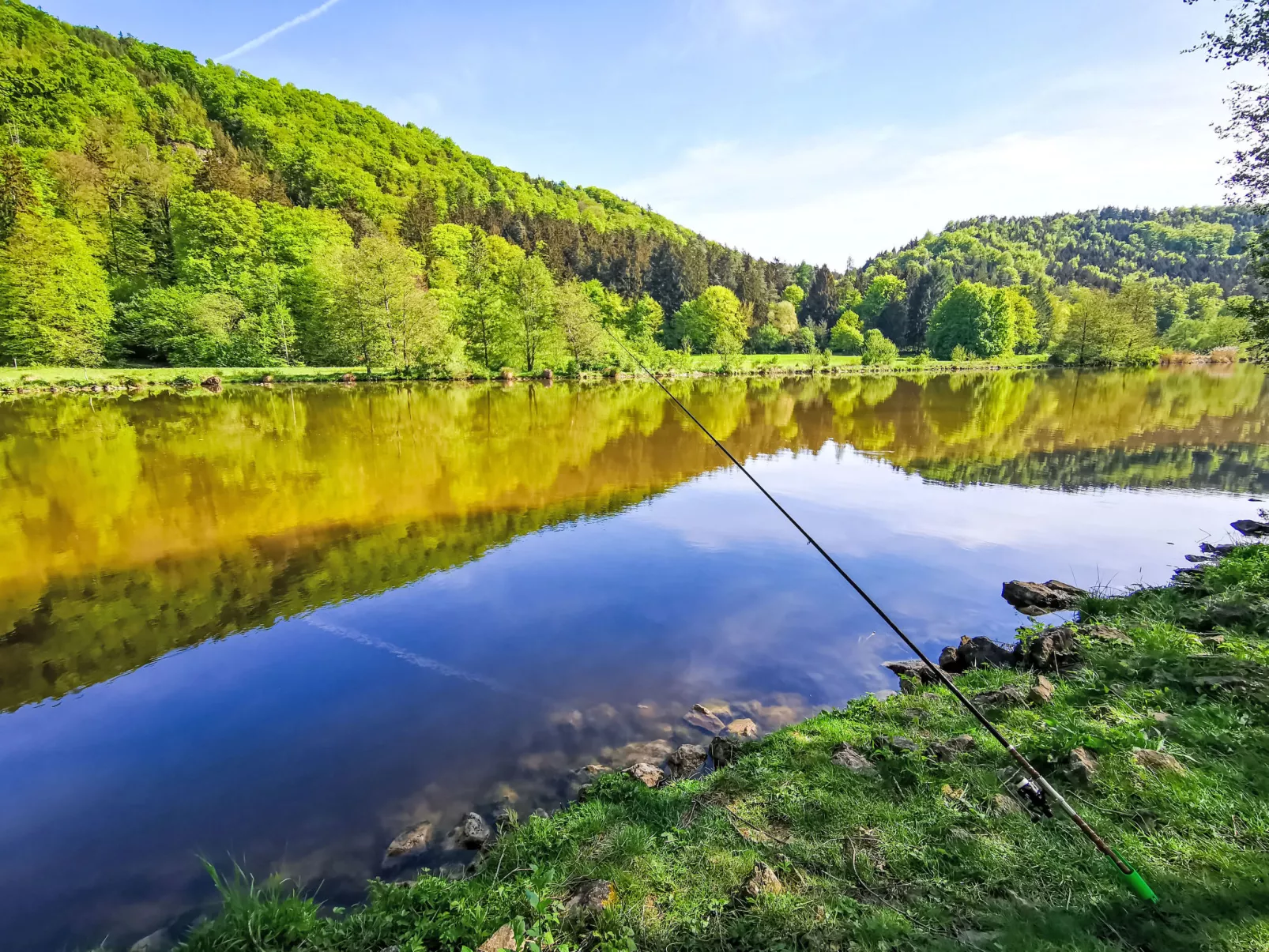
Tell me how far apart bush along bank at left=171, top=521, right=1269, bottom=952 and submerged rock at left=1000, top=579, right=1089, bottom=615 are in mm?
2986

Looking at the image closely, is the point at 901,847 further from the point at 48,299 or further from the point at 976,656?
the point at 48,299

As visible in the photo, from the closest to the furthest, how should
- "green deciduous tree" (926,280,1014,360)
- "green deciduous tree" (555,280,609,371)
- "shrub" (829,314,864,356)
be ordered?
"green deciduous tree" (555,280,609,371)
"green deciduous tree" (926,280,1014,360)
"shrub" (829,314,864,356)

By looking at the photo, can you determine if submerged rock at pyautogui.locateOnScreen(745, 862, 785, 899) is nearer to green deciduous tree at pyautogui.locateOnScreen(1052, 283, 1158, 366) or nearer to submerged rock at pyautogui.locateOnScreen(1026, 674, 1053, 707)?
submerged rock at pyautogui.locateOnScreen(1026, 674, 1053, 707)

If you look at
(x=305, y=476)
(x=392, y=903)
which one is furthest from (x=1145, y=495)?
(x=305, y=476)

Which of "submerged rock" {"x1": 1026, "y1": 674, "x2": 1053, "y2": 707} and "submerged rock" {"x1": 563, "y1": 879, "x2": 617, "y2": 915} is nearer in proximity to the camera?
"submerged rock" {"x1": 563, "y1": 879, "x2": 617, "y2": 915}

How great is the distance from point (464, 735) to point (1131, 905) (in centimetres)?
565

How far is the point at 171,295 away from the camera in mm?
51625

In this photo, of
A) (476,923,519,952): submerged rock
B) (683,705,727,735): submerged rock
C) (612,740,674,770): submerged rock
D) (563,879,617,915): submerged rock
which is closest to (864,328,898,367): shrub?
(683,705,727,735): submerged rock

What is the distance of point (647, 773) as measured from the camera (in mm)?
5398

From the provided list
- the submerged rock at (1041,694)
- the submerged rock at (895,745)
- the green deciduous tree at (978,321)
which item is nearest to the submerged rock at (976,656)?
the submerged rock at (1041,694)

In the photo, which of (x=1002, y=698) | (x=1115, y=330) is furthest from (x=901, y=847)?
(x=1115, y=330)

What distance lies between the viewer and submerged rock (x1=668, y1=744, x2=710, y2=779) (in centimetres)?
557

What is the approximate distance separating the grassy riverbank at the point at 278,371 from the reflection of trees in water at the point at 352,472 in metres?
8.60

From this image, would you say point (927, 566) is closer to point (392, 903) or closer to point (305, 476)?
point (392, 903)
